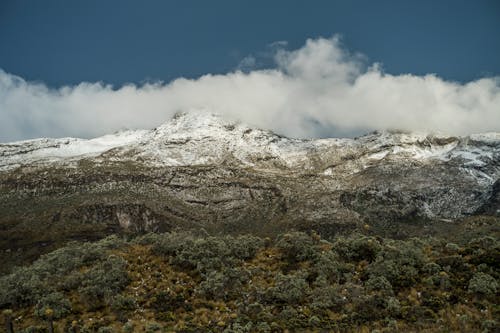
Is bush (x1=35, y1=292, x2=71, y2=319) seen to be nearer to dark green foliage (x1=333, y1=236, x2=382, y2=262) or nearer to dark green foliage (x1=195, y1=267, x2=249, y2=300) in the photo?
dark green foliage (x1=195, y1=267, x2=249, y2=300)

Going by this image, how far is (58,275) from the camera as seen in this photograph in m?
28.0

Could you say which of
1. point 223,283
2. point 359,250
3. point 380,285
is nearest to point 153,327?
point 223,283

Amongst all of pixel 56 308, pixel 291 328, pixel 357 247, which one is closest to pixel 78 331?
pixel 56 308

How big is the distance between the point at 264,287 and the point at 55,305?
1043 centimetres

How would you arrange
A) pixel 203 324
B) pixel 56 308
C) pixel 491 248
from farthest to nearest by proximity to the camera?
pixel 491 248 → pixel 56 308 → pixel 203 324

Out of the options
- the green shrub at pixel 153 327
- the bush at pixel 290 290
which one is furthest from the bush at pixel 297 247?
the green shrub at pixel 153 327

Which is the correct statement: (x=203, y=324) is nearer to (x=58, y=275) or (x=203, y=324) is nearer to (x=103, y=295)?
(x=103, y=295)

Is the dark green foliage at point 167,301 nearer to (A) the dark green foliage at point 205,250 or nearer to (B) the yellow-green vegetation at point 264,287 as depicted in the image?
(B) the yellow-green vegetation at point 264,287

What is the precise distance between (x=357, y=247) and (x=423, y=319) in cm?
716

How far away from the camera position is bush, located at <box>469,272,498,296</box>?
2267 cm

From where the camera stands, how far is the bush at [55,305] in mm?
23969

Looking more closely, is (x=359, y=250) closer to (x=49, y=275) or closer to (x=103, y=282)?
(x=103, y=282)

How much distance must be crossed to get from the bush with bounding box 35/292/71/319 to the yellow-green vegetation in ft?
0.16

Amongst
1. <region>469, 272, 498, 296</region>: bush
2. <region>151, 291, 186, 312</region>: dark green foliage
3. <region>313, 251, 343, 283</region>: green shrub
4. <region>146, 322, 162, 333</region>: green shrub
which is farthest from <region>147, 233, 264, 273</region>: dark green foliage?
<region>469, 272, 498, 296</region>: bush
